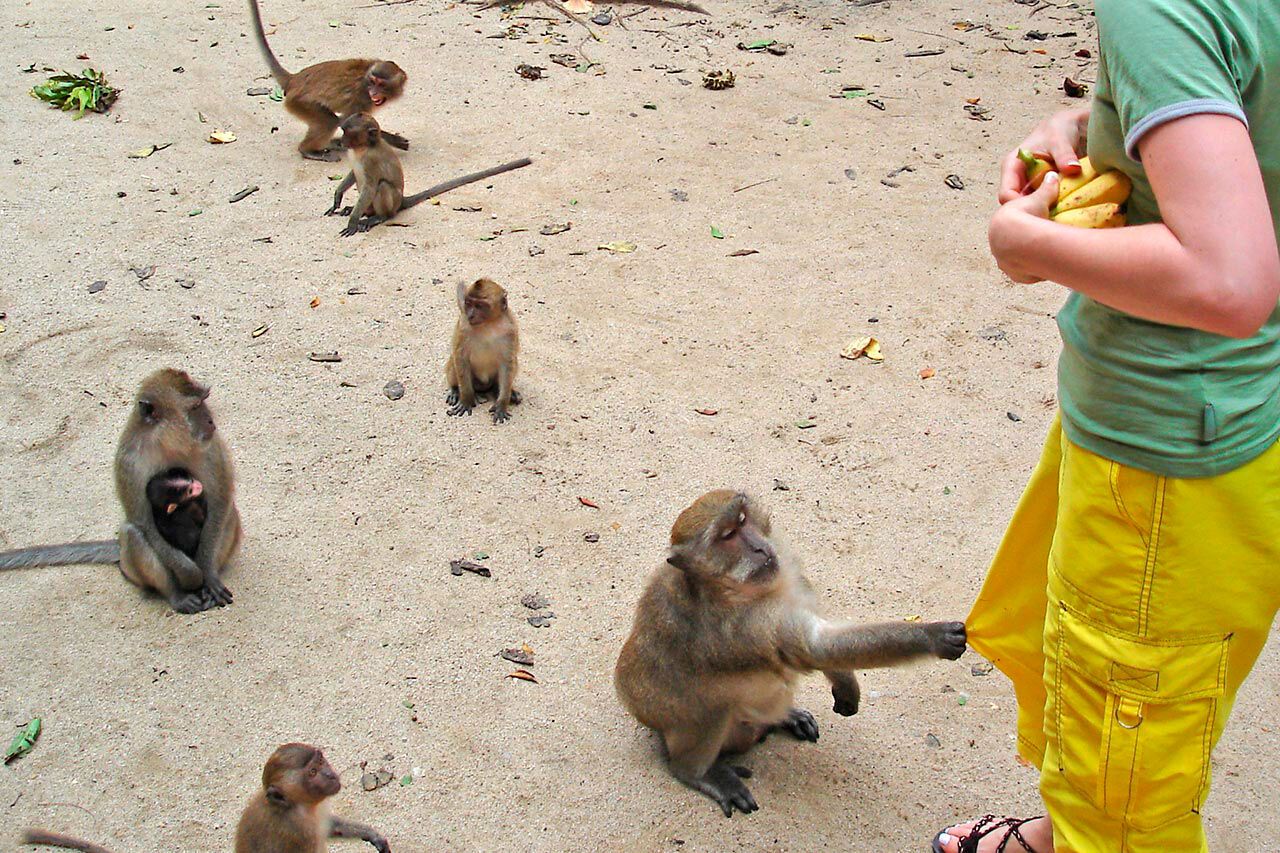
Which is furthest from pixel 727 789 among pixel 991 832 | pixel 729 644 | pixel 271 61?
pixel 271 61

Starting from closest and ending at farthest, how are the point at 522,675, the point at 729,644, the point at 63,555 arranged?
the point at 729,644 → the point at 522,675 → the point at 63,555

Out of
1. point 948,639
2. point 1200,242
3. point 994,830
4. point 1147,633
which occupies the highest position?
point 1200,242

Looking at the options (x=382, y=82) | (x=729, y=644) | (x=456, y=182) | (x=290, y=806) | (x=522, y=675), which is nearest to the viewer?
(x=290, y=806)

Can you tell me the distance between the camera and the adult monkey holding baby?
1.58 metres

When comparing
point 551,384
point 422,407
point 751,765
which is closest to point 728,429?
point 551,384

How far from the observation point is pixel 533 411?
5523mm

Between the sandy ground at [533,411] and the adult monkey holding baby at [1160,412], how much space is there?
4.44 feet

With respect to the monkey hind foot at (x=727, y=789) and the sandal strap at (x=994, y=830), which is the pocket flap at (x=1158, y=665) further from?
the monkey hind foot at (x=727, y=789)

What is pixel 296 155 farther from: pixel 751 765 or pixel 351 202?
pixel 751 765

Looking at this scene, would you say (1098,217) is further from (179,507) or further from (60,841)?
(179,507)

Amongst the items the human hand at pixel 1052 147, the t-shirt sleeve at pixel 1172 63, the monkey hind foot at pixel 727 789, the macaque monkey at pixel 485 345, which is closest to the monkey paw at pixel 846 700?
the monkey hind foot at pixel 727 789

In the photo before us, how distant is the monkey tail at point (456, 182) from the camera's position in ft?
24.4

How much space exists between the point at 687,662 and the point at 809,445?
1.98 meters

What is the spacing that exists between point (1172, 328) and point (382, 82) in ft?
24.4
